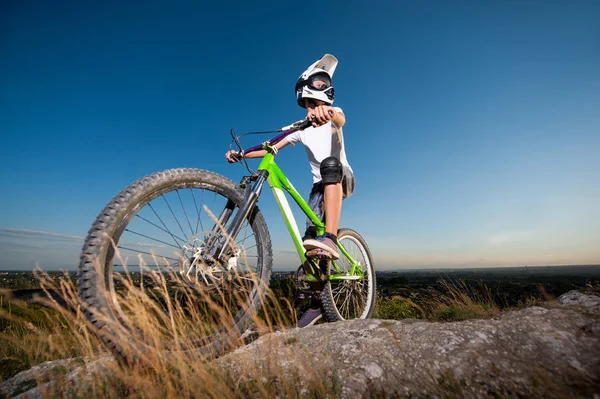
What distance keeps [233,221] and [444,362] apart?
187 centimetres

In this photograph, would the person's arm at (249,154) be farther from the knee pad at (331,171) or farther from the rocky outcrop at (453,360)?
the rocky outcrop at (453,360)

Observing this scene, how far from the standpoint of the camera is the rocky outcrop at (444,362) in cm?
140

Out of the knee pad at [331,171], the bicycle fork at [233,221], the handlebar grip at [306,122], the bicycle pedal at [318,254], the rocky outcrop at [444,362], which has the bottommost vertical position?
the rocky outcrop at [444,362]

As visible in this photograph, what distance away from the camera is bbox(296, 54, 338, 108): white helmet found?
3.18 meters

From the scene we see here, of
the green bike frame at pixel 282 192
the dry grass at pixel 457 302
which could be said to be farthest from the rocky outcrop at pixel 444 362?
the dry grass at pixel 457 302

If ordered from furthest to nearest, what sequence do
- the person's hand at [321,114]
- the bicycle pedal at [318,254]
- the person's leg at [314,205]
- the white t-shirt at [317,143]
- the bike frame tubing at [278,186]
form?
the white t-shirt at [317,143] < the person's leg at [314,205] < the bicycle pedal at [318,254] < the bike frame tubing at [278,186] < the person's hand at [321,114]

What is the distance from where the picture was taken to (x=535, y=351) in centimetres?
164

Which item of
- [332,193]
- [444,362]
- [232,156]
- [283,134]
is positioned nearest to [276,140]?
[283,134]

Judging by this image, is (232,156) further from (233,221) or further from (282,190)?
(233,221)

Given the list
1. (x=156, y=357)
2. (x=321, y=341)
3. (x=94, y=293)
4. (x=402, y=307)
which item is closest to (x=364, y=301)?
(x=402, y=307)

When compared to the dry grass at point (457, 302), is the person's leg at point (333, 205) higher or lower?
higher

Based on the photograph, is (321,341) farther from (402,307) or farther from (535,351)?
(402,307)

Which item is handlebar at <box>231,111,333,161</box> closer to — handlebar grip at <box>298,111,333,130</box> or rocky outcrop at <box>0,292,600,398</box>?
handlebar grip at <box>298,111,333,130</box>

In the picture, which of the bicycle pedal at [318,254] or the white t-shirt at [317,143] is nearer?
the bicycle pedal at [318,254]
